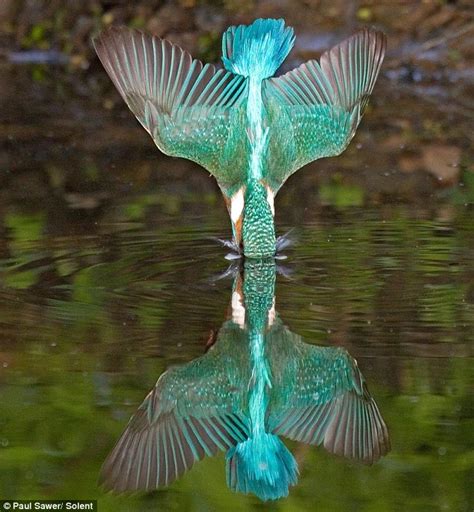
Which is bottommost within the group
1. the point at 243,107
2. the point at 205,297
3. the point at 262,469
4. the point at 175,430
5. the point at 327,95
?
the point at 262,469

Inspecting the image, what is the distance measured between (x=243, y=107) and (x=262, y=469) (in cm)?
266

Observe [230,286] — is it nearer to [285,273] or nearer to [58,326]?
[285,273]

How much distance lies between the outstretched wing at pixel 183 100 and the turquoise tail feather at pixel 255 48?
184mm

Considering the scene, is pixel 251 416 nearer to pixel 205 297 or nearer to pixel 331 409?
pixel 331 409

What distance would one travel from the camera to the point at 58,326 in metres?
5.65

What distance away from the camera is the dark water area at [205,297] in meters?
4.48

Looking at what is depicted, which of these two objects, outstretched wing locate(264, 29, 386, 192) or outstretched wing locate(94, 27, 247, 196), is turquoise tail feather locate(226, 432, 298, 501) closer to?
outstretched wing locate(94, 27, 247, 196)

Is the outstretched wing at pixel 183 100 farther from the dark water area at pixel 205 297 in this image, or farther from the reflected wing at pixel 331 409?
the reflected wing at pixel 331 409

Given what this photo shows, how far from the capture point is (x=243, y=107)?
6.76 m

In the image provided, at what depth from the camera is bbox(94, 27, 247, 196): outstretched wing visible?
22.0 feet

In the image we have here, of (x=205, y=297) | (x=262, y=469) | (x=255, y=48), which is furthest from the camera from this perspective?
(x=255, y=48)

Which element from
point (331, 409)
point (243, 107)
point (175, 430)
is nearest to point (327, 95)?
point (243, 107)

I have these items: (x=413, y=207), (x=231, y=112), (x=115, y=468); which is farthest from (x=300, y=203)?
(x=115, y=468)

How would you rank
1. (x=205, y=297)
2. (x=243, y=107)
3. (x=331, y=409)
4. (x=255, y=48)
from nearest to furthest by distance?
(x=331, y=409)
(x=205, y=297)
(x=255, y=48)
(x=243, y=107)
